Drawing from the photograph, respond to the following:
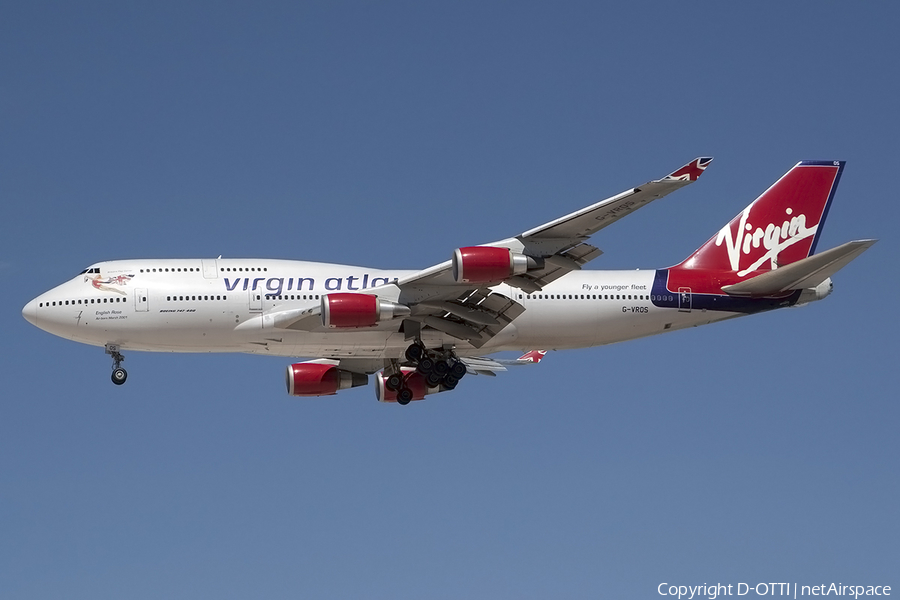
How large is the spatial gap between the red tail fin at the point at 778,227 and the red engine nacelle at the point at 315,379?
1356cm

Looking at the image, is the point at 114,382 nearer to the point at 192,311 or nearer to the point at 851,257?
the point at 192,311

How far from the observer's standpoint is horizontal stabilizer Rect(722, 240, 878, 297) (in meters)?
38.8

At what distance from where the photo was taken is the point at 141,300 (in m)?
39.1

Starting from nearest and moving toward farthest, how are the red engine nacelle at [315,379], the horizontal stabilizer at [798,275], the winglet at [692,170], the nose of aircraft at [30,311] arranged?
the winglet at [692,170]
the horizontal stabilizer at [798,275]
the nose of aircraft at [30,311]
the red engine nacelle at [315,379]

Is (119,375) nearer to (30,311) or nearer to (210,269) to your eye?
(30,311)

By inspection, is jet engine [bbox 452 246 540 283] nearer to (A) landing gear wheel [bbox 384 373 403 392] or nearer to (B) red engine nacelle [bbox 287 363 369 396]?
(A) landing gear wheel [bbox 384 373 403 392]

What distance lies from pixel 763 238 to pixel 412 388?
14.5 metres

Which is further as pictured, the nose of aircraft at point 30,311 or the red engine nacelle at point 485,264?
the nose of aircraft at point 30,311

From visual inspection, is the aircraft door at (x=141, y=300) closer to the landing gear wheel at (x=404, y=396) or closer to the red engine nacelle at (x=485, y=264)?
the landing gear wheel at (x=404, y=396)

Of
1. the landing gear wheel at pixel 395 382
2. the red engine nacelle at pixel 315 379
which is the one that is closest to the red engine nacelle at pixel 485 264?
the landing gear wheel at pixel 395 382

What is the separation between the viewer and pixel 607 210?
34969 mm

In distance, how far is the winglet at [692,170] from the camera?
3306 centimetres

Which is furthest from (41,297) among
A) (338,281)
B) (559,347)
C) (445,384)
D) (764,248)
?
(764,248)

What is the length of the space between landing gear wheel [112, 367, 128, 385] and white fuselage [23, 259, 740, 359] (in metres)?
1.01
